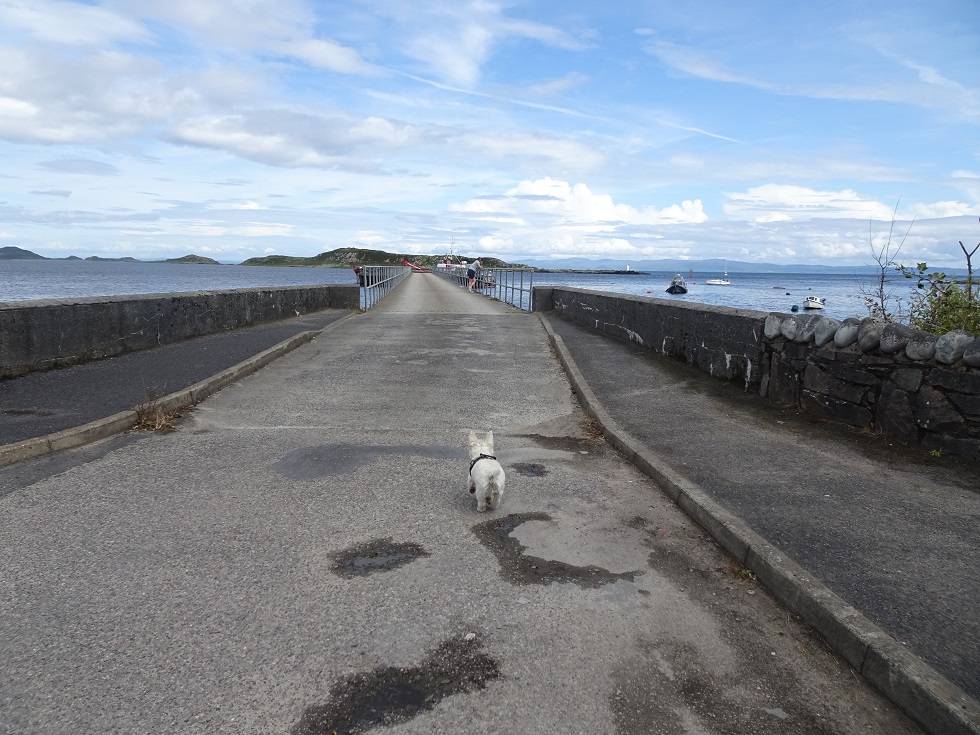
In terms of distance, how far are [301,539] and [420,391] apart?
15.9 ft

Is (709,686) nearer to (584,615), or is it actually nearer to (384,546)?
(584,615)

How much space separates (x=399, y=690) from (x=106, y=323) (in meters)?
9.01

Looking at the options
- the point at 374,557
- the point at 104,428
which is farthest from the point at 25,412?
the point at 374,557

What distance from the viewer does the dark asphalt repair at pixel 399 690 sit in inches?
97.7

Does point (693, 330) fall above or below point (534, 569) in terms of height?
above

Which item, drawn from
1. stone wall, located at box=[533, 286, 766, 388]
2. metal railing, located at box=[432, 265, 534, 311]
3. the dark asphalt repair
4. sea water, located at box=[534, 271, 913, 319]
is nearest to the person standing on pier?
metal railing, located at box=[432, 265, 534, 311]

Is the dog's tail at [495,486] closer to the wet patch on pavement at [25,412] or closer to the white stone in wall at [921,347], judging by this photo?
the white stone in wall at [921,347]

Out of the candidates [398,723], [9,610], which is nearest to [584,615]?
[398,723]

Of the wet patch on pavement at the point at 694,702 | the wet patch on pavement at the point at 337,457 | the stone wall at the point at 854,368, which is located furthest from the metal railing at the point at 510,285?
the wet patch on pavement at the point at 694,702

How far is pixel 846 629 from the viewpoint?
3.02 m

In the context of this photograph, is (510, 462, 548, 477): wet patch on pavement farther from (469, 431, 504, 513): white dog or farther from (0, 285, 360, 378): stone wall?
(0, 285, 360, 378): stone wall

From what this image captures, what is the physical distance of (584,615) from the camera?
3.29m

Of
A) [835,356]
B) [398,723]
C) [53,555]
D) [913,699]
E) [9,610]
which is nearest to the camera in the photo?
[398,723]

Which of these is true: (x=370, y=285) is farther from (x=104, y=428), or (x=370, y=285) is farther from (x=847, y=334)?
(x=847, y=334)
